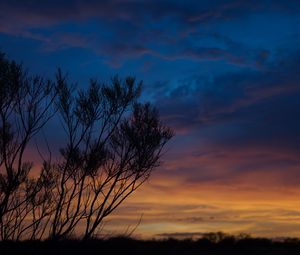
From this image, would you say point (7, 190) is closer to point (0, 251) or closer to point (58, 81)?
point (0, 251)

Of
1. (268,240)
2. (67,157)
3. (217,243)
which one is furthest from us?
(268,240)

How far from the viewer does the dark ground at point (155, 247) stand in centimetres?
1577

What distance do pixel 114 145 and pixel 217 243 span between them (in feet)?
33.9

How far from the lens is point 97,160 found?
1608 cm

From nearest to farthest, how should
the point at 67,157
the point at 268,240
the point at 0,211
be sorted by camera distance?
the point at 0,211, the point at 67,157, the point at 268,240

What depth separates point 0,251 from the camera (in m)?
14.8

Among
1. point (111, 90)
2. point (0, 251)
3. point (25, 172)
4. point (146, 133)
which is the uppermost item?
point (111, 90)

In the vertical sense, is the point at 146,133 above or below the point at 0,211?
above

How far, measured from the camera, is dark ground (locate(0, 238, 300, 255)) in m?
15.8

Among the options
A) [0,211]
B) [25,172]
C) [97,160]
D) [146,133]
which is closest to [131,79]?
[146,133]

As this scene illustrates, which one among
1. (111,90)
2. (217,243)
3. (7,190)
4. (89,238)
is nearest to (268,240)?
(217,243)

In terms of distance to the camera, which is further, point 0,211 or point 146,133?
point 146,133

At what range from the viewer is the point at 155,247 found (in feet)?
67.1

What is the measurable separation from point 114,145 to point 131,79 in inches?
84.7
